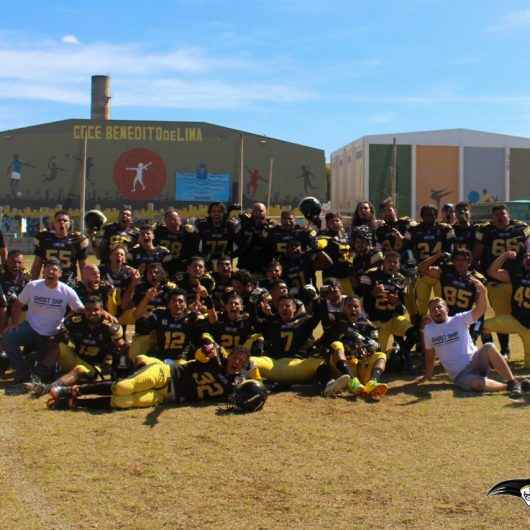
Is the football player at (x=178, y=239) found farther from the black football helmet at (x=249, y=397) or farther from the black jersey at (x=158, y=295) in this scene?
the black football helmet at (x=249, y=397)

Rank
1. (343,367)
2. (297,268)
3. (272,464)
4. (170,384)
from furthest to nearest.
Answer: (297,268), (343,367), (170,384), (272,464)

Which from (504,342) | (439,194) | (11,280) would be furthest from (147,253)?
(439,194)

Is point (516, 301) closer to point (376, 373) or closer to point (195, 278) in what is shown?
point (376, 373)

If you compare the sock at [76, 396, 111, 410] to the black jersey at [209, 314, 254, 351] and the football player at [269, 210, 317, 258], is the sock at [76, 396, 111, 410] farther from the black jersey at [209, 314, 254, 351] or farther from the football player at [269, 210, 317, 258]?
the football player at [269, 210, 317, 258]

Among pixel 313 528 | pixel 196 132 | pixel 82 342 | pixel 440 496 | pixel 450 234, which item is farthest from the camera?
pixel 196 132

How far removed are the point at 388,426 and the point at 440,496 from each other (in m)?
1.72

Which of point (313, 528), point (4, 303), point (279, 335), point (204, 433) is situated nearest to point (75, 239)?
point (4, 303)

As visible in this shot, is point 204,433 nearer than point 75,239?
Yes

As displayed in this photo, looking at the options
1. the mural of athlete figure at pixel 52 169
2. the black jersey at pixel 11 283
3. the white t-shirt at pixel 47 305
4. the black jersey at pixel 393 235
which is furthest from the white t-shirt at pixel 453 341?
the mural of athlete figure at pixel 52 169

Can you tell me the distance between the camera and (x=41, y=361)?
8.15m

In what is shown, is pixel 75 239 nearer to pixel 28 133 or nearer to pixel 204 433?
pixel 204 433

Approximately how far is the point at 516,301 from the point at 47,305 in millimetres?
5548

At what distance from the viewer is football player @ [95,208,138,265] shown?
9.53 meters

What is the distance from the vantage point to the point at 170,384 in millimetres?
7305
